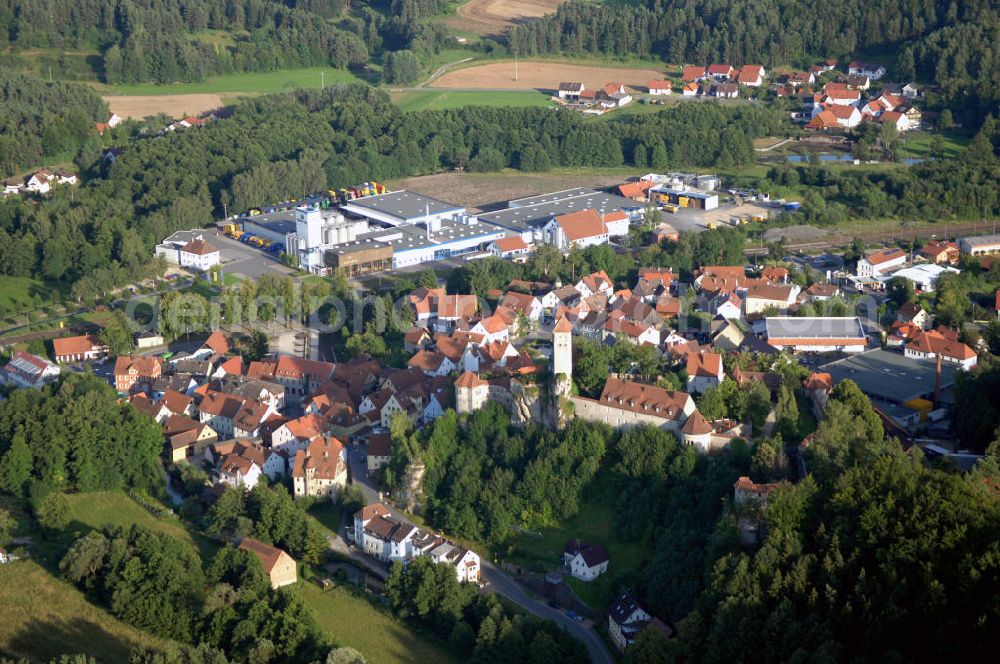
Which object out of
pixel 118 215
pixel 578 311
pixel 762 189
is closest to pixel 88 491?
pixel 578 311

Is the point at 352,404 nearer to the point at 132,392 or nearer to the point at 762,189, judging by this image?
the point at 132,392

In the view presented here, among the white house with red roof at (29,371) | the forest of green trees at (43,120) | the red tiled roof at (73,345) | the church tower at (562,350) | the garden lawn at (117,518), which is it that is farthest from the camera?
the forest of green trees at (43,120)

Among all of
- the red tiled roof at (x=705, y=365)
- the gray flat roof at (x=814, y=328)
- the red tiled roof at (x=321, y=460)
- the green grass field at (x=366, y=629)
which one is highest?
the red tiled roof at (x=705, y=365)

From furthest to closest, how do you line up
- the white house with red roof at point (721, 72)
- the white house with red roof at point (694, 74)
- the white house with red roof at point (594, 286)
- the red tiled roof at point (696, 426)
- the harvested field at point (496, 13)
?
the harvested field at point (496, 13)
the white house with red roof at point (694, 74)
the white house with red roof at point (721, 72)
the white house with red roof at point (594, 286)
the red tiled roof at point (696, 426)

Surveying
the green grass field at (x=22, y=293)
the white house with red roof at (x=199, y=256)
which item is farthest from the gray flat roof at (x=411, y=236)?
the green grass field at (x=22, y=293)

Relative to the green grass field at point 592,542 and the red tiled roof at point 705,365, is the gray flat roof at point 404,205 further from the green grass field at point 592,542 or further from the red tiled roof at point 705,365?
the green grass field at point 592,542

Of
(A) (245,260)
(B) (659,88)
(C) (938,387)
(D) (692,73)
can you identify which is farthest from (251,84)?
(C) (938,387)

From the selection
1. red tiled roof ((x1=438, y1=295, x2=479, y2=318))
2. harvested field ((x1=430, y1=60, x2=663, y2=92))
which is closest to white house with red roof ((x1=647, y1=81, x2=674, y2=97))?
harvested field ((x1=430, y1=60, x2=663, y2=92))
